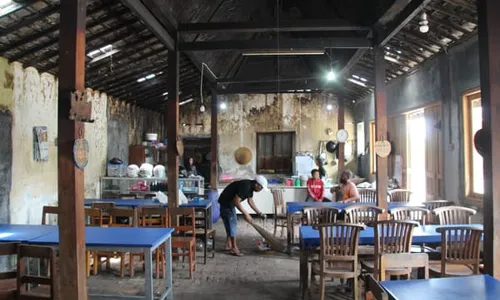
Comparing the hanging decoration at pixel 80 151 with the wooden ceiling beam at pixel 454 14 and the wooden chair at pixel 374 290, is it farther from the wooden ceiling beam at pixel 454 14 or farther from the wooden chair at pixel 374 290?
the wooden ceiling beam at pixel 454 14

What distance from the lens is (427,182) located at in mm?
7434

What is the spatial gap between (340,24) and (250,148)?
6.80 metres

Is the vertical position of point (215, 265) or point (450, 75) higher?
point (450, 75)

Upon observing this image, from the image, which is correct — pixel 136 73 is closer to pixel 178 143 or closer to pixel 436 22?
pixel 178 143

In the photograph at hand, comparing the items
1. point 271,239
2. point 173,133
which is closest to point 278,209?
point 271,239

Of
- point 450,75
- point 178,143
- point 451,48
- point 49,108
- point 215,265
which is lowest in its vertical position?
point 215,265


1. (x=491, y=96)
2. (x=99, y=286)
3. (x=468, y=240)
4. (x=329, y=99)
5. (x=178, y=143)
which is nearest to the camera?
(x=491, y=96)

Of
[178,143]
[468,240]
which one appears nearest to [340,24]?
[178,143]

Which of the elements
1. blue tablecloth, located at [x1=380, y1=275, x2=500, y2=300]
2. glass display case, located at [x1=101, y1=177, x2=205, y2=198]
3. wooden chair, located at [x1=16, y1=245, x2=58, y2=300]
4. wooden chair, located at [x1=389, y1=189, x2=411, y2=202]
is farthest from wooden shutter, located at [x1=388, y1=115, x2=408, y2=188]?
wooden chair, located at [x1=16, y1=245, x2=58, y2=300]

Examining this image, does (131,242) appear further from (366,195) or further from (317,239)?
(366,195)

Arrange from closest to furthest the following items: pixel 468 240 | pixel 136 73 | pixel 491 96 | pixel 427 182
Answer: pixel 491 96 < pixel 468 240 < pixel 427 182 < pixel 136 73

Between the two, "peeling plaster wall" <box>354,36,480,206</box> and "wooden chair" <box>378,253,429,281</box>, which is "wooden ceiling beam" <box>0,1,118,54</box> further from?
"peeling plaster wall" <box>354,36,480,206</box>

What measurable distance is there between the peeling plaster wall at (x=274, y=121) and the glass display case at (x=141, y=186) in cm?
378

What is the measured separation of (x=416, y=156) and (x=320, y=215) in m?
4.21
